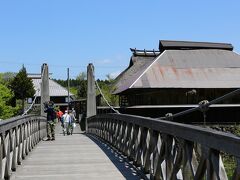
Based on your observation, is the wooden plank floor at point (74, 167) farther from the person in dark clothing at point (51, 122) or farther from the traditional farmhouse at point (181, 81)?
the traditional farmhouse at point (181, 81)

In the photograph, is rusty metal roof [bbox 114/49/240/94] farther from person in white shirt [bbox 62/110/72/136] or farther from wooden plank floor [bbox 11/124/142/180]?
wooden plank floor [bbox 11/124/142/180]

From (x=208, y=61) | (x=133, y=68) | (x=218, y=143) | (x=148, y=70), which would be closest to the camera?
(x=218, y=143)

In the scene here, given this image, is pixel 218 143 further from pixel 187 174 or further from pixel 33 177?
pixel 33 177

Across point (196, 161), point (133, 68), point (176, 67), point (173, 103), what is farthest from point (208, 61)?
point (196, 161)

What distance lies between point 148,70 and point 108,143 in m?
24.1

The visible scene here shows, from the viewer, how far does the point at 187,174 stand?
17.6 ft

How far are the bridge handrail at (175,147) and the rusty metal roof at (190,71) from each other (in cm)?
2589

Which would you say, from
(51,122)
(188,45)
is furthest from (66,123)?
(188,45)

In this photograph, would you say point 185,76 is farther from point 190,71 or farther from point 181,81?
point 181,81

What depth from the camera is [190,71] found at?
40656 millimetres

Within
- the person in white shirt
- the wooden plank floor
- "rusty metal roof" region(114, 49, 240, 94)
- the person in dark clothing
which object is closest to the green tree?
"rusty metal roof" region(114, 49, 240, 94)

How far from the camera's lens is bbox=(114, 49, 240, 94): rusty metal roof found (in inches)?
1449

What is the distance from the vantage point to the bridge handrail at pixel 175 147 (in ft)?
13.8

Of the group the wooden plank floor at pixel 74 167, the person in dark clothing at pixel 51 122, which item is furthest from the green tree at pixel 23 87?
the wooden plank floor at pixel 74 167
